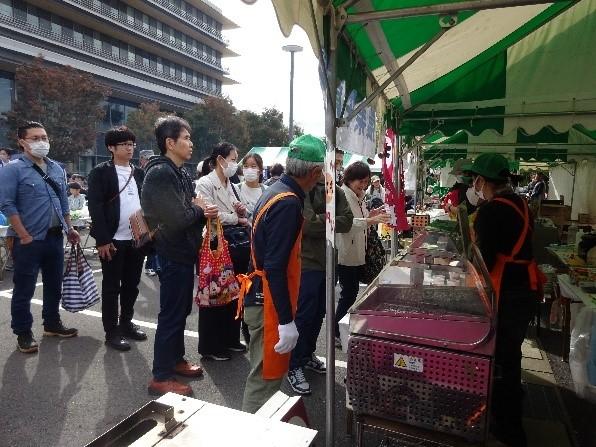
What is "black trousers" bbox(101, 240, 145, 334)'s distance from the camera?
12.8ft

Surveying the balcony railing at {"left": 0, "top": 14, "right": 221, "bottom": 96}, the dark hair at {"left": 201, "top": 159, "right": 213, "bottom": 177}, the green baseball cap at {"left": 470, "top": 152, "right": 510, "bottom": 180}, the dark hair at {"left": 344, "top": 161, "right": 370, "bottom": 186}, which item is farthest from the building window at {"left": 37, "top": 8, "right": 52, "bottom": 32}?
the green baseball cap at {"left": 470, "top": 152, "right": 510, "bottom": 180}

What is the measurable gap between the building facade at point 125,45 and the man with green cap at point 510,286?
3021 centimetres

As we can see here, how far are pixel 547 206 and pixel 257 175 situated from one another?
24.7 feet

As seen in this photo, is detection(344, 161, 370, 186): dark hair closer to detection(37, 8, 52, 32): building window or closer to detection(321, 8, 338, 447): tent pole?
detection(321, 8, 338, 447): tent pole

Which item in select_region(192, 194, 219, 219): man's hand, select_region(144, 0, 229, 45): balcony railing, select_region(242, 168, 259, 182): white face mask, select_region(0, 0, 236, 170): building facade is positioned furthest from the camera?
select_region(144, 0, 229, 45): balcony railing

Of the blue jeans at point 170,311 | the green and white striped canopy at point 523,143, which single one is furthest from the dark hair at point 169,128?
the green and white striped canopy at point 523,143

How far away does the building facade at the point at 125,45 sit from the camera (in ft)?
94.8

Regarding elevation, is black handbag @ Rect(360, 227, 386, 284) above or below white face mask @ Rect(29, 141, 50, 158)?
below

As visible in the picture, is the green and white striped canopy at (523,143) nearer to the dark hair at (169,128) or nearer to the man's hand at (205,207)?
the man's hand at (205,207)

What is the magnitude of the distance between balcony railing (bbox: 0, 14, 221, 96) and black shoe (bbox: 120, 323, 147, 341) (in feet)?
105

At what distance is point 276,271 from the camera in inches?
83.0

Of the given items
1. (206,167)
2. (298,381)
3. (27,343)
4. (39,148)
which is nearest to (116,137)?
(39,148)

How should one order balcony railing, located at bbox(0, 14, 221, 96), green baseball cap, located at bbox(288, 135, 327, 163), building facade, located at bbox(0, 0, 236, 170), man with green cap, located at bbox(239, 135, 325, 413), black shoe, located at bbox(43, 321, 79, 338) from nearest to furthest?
man with green cap, located at bbox(239, 135, 325, 413) → green baseball cap, located at bbox(288, 135, 327, 163) → black shoe, located at bbox(43, 321, 79, 338) → balcony railing, located at bbox(0, 14, 221, 96) → building facade, located at bbox(0, 0, 236, 170)

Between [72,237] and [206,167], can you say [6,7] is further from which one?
[72,237]
